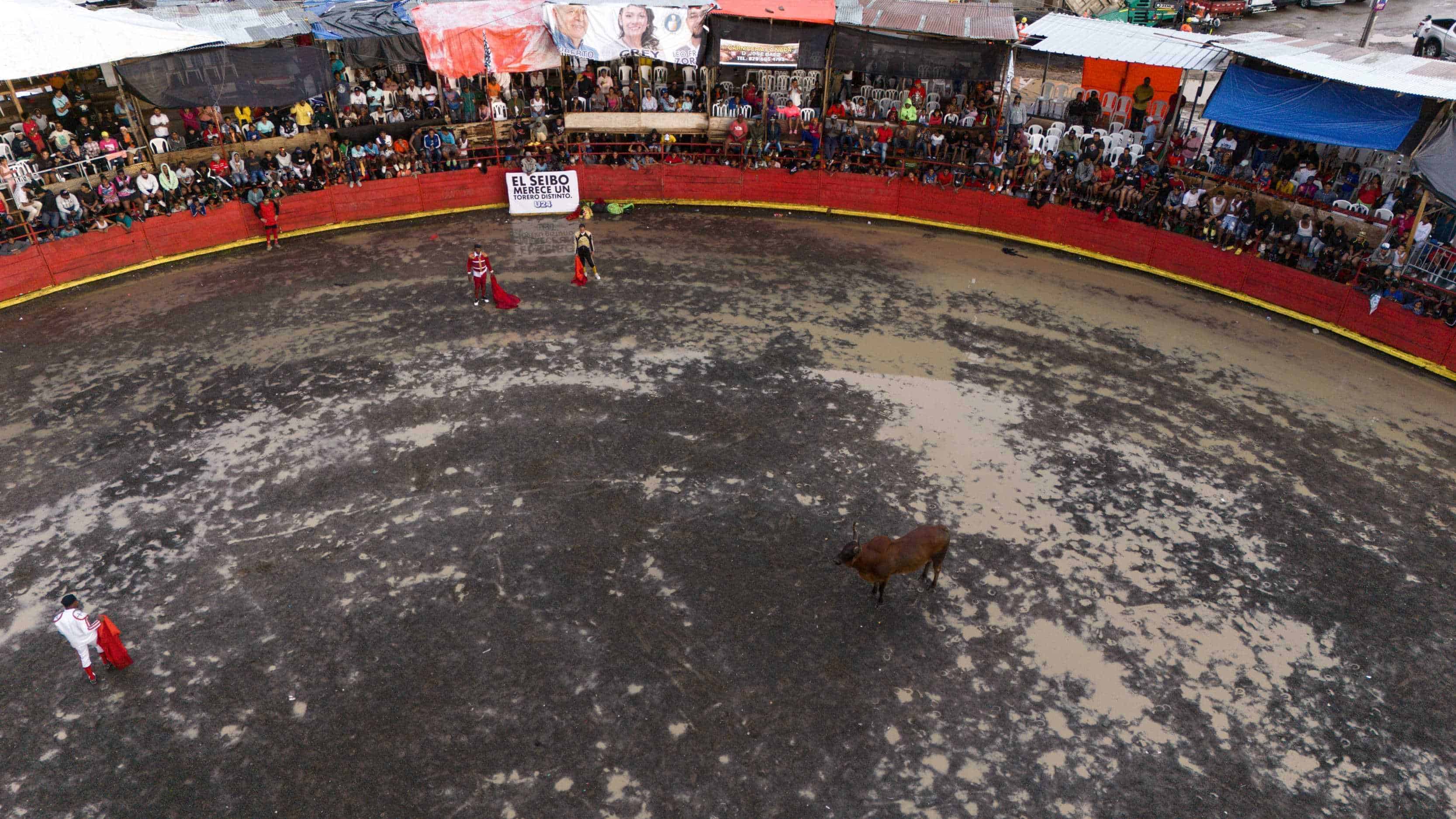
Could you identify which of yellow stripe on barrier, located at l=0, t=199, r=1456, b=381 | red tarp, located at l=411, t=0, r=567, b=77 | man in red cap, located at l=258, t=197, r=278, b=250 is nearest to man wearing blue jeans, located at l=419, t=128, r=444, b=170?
yellow stripe on barrier, located at l=0, t=199, r=1456, b=381

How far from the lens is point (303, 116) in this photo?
22.6 metres

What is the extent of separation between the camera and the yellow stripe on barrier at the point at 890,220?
54.9 ft

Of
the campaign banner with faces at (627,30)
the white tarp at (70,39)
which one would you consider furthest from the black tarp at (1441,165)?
the white tarp at (70,39)

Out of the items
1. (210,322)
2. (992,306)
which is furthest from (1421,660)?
(210,322)

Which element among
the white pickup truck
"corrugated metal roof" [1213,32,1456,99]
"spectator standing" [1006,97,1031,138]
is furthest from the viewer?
the white pickup truck

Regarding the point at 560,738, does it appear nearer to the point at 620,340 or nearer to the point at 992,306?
the point at 620,340

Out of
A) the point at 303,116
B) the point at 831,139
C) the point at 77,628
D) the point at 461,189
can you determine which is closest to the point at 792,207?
the point at 831,139

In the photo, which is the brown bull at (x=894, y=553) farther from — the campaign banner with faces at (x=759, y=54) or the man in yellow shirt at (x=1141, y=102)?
the man in yellow shirt at (x=1141, y=102)

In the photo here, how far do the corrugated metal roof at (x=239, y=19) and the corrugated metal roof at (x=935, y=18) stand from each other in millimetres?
13551

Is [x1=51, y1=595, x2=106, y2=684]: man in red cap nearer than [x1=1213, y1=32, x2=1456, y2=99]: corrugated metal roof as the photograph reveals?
Yes

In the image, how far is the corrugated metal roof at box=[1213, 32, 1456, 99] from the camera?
1591cm

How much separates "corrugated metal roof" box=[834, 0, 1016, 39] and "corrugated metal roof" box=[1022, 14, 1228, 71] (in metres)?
1.12

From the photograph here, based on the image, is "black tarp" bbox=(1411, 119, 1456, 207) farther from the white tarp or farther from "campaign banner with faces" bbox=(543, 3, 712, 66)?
the white tarp

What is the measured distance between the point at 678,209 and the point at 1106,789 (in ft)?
57.8
